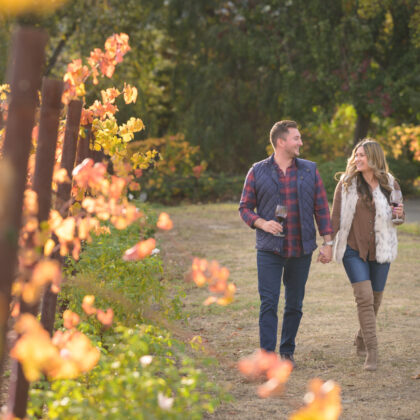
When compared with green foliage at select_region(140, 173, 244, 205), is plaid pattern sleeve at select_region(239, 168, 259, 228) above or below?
above

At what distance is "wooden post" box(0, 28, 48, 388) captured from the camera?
8.70 ft

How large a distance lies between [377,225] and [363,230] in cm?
13

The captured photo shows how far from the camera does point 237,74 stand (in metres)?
25.0

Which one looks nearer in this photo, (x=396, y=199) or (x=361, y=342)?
(x=396, y=199)

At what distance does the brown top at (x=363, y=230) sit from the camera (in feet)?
19.9

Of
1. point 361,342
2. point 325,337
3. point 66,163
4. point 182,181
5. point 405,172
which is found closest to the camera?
point 66,163

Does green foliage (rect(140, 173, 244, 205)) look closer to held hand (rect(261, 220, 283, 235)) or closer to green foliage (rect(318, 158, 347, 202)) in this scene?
green foliage (rect(318, 158, 347, 202))

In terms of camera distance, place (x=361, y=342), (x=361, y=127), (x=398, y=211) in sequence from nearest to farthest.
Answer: (x=398, y=211) < (x=361, y=342) < (x=361, y=127)

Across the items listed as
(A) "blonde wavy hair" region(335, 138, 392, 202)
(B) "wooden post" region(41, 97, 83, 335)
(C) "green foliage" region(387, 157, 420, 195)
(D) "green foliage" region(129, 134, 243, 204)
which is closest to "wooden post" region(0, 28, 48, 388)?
(B) "wooden post" region(41, 97, 83, 335)

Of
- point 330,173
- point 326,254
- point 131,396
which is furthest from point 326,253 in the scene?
point 330,173

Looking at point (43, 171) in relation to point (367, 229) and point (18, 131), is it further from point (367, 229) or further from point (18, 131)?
point (367, 229)

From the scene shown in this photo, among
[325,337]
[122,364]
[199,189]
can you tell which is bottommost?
[325,337]

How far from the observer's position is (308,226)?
19.3 ft

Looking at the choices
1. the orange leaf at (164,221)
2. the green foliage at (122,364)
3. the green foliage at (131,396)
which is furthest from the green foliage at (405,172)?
the green foliage at (131,396)
